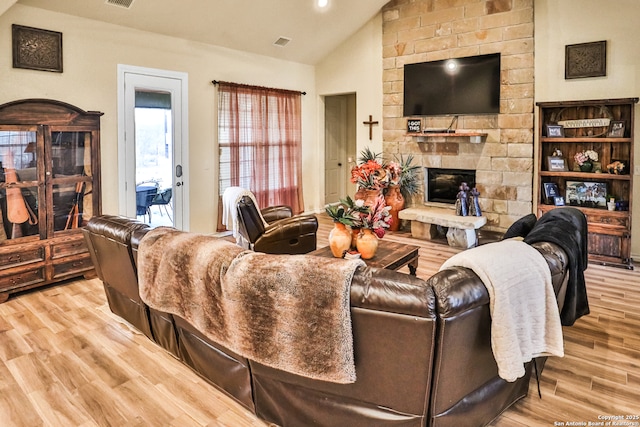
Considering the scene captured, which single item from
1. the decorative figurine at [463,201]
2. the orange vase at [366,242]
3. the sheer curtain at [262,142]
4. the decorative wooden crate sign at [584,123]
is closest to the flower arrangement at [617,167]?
the decorative wooden crate sign at [584,123]

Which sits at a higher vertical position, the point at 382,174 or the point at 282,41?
the point at 282,41

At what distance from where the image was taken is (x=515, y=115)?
19.2 ft

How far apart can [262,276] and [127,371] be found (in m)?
1.43

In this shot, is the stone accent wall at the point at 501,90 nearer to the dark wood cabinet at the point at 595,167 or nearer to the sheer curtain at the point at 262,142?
the dark wood cabinet at the point at 595,167

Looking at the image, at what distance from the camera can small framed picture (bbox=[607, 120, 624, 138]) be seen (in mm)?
4895

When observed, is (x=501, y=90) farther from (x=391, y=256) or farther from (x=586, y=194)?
(x=391, y=256)

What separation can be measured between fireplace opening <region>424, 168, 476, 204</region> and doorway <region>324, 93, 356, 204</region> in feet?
6.71

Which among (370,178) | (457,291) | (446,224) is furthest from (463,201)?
(457,291)

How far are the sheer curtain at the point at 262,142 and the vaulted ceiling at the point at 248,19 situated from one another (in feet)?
2.16

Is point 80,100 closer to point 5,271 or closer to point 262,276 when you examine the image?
point 5,271

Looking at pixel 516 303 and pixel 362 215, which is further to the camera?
pixel 362 215

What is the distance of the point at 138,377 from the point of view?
8.75 ft

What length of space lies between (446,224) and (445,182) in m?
1.06

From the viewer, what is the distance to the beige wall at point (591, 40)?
491 centimetres
